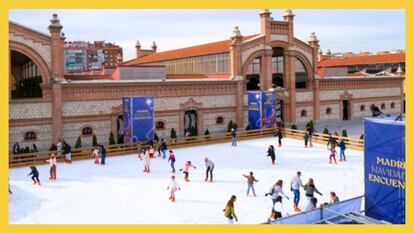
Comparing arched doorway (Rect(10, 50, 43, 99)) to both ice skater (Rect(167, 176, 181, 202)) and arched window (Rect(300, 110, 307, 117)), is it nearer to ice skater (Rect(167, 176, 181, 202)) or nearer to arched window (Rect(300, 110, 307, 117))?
ice skater (Rect(167, 176, 181, 202))

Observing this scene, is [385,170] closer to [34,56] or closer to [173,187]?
[173,187]

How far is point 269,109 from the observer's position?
35.6m

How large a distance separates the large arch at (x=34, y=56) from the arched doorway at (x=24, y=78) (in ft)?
20.1

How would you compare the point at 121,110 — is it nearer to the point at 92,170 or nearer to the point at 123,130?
the point at 123,130

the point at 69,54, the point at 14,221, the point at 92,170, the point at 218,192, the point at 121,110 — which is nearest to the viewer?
the point at 14,221

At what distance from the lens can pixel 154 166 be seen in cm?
2302

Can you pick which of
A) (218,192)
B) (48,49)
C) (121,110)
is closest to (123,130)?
(121,110)

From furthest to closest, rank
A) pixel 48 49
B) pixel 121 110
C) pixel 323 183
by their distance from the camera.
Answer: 1. pixel 121 110
2. pixel 48 49
3. pixel 323 183

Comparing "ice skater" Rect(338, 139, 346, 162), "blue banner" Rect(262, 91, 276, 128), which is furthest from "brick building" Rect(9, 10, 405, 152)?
"ice skater" Rect(338, 139, 346, 162)

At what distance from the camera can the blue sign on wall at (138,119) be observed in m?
28.3

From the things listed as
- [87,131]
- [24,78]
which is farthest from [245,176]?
[24,78]

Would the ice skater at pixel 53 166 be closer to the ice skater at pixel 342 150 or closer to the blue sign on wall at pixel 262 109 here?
the ice skater at pixel 342 150

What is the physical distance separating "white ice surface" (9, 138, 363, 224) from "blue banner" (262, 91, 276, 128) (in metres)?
8.58

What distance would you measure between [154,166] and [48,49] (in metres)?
11.4
